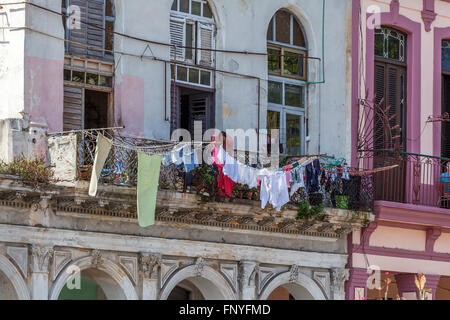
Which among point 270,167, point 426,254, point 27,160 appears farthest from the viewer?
point 426,254

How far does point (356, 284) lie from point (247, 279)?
2566 millimetres

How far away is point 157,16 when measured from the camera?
22.0m

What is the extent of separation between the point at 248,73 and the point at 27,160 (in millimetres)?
5545

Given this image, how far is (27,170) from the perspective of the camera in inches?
746

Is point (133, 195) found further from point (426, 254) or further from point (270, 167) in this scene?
point (426, 254)

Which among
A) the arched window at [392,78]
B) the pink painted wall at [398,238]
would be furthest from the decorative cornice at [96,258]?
the arched window at [392,78]

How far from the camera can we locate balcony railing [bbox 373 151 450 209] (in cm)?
2466

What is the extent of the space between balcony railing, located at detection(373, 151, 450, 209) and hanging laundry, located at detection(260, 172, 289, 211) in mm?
3484

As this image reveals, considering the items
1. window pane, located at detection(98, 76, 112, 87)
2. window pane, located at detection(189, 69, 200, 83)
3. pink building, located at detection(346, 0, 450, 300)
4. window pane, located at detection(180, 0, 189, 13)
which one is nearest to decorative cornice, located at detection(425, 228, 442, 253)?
pink building, located at detection(346, 0, 450, 300)

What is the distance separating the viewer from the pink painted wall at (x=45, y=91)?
20031 mm

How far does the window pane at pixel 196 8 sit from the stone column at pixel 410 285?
21.0ft

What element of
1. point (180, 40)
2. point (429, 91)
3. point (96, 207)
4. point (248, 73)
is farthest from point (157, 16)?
point (429, 91)

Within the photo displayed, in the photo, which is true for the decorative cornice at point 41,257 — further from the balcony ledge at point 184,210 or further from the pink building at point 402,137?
the pink building at point 402,137

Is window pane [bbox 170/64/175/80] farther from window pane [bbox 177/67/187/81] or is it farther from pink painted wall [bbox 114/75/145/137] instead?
pink painted wall [bbox 114/75/145/137]
